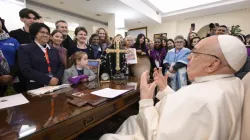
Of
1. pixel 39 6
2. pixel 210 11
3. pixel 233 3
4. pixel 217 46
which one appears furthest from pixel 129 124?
pixel 210 11

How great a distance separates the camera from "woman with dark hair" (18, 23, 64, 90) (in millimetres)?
1470

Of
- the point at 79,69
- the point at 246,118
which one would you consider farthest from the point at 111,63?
the point at 246,118

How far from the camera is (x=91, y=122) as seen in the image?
0.98 metres

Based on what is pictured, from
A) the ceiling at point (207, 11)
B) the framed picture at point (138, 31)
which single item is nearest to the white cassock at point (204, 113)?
the ceiling at point (207, 11)

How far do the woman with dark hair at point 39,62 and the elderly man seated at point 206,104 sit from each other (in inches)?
37.6

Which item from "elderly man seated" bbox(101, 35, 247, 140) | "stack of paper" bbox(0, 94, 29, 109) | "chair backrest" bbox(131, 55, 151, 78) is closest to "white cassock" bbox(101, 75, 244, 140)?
"elderly man seated" bbox(101, 35, 247, 140)

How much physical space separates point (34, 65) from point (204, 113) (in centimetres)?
162

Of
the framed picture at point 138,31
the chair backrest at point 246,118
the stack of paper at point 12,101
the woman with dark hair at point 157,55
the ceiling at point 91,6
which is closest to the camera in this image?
the chair backrest at point 246,118

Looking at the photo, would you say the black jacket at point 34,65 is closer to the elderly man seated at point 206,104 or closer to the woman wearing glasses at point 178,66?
the elderly man seated at point 206,104

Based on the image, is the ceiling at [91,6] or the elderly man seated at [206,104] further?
the ceiling at [91,6]

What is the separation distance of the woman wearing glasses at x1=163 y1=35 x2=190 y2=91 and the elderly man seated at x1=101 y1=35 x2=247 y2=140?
183cm

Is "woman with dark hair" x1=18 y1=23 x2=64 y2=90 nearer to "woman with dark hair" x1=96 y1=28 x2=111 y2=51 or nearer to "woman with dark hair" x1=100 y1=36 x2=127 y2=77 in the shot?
"woman with dark hair" x1=100 y1=36 x2=127 y2=77

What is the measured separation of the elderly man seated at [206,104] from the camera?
0.74 m

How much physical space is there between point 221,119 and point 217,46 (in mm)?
416
